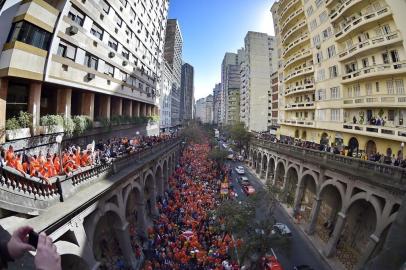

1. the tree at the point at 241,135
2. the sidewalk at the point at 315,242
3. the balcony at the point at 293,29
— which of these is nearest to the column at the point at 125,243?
the sidewalk at the point at 315,242

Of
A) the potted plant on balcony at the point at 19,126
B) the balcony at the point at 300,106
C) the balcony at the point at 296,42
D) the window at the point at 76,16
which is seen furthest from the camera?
the balcony at the point at 296,42

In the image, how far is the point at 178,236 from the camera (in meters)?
24.7

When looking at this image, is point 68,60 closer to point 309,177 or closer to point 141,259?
point 141,259

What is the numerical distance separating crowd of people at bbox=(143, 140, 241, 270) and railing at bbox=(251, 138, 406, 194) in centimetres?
1077

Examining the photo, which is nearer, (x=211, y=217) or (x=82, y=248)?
(x=82, y=248)

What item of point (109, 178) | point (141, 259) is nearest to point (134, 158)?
point (109, 178)

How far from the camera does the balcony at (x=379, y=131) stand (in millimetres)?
23047

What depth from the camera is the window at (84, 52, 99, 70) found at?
2477cm

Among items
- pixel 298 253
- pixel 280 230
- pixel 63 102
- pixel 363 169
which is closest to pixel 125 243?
pixel 280 230

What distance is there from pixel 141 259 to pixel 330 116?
87.7ft

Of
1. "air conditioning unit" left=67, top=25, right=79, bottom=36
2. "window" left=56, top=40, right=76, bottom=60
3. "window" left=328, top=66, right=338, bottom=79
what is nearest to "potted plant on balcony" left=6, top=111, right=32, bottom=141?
"window" left=56, top=40, right=76, bottom=60

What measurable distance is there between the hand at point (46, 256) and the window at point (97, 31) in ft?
88.6

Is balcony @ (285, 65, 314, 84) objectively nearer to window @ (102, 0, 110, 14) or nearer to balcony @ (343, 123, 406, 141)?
balcony @ (343, 123, 406, 141)

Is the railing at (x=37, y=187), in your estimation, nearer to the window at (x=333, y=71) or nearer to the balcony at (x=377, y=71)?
the balcony at (x=377, y=71)
